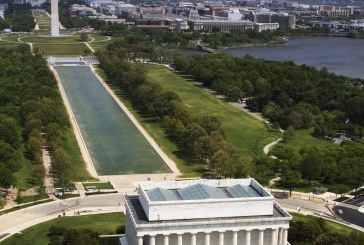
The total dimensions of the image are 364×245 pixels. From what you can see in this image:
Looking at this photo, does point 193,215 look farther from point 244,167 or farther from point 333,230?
point 244,167

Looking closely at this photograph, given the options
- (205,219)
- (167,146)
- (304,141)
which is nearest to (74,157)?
(167,146)

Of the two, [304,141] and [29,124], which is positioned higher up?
[29,124]

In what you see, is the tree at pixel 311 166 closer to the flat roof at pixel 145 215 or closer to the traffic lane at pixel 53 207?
the traffic lane at pixel 53 207

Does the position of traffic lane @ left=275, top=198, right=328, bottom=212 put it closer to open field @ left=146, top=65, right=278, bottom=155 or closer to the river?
open field @ left=146, top=65, right=278, bottom=155

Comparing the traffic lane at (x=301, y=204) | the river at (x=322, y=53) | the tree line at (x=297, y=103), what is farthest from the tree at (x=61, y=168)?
the river at (x=322, y=53)

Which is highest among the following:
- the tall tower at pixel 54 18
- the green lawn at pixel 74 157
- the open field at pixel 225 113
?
the tall tower at pixel 54 18

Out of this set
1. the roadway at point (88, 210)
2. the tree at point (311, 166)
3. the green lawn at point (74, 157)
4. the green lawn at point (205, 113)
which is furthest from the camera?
the green lawn at point (205, 113)

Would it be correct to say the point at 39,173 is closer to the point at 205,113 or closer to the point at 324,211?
the point at 324,211
